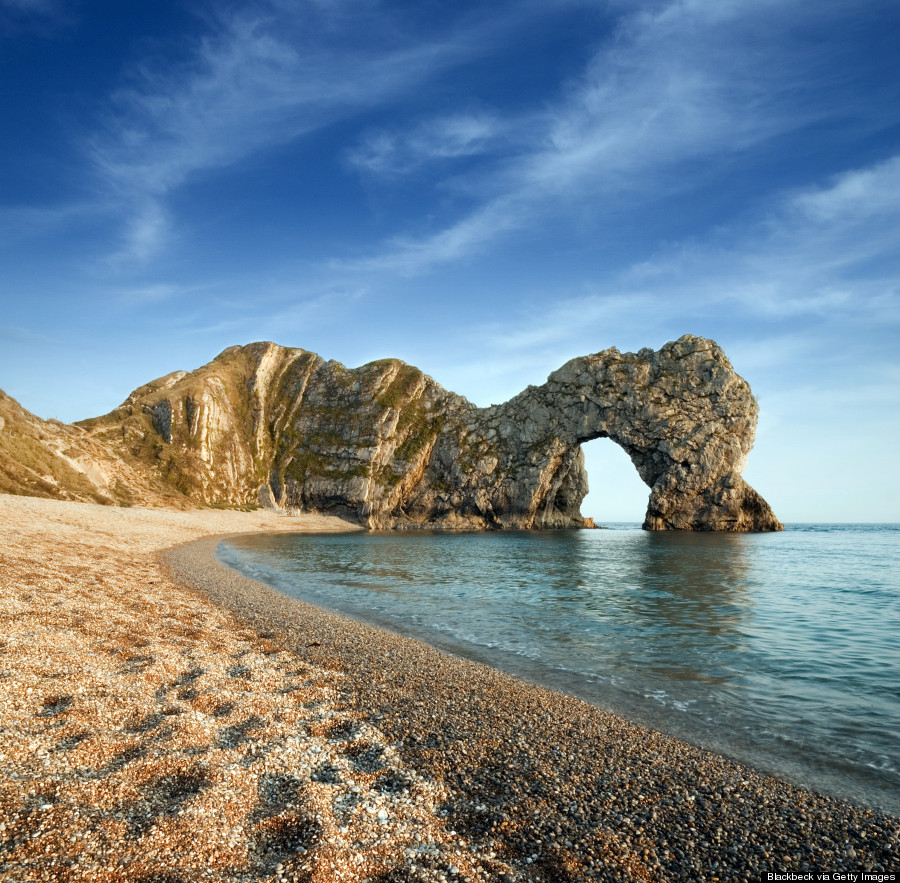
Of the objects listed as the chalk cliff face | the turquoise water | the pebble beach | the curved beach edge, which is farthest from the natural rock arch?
the curved beach edge

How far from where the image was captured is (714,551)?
193 ft

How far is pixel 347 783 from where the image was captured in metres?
7.80

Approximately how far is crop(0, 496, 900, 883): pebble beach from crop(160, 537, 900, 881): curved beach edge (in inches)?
1.4

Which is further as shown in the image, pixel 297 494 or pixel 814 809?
pixel 297 494

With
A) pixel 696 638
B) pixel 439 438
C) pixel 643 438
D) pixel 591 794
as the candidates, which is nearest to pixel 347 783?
pixel 591 794

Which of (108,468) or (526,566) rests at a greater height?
(108,468)

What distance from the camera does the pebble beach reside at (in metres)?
6.06

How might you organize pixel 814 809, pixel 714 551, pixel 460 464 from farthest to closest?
pixel 460 464
pixel 714 551
pixel 814 809

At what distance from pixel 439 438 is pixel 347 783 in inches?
4711

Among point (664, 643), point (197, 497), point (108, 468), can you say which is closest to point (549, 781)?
point (664, 643)

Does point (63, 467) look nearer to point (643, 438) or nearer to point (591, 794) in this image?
point (591, 794)

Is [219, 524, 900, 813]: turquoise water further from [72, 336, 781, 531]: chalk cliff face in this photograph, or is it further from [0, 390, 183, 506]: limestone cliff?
[72, 336, 781, 531]: chalk cliff face

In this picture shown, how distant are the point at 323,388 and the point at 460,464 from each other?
46183 mm

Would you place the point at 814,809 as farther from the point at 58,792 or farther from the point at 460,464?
the point at 460,464
